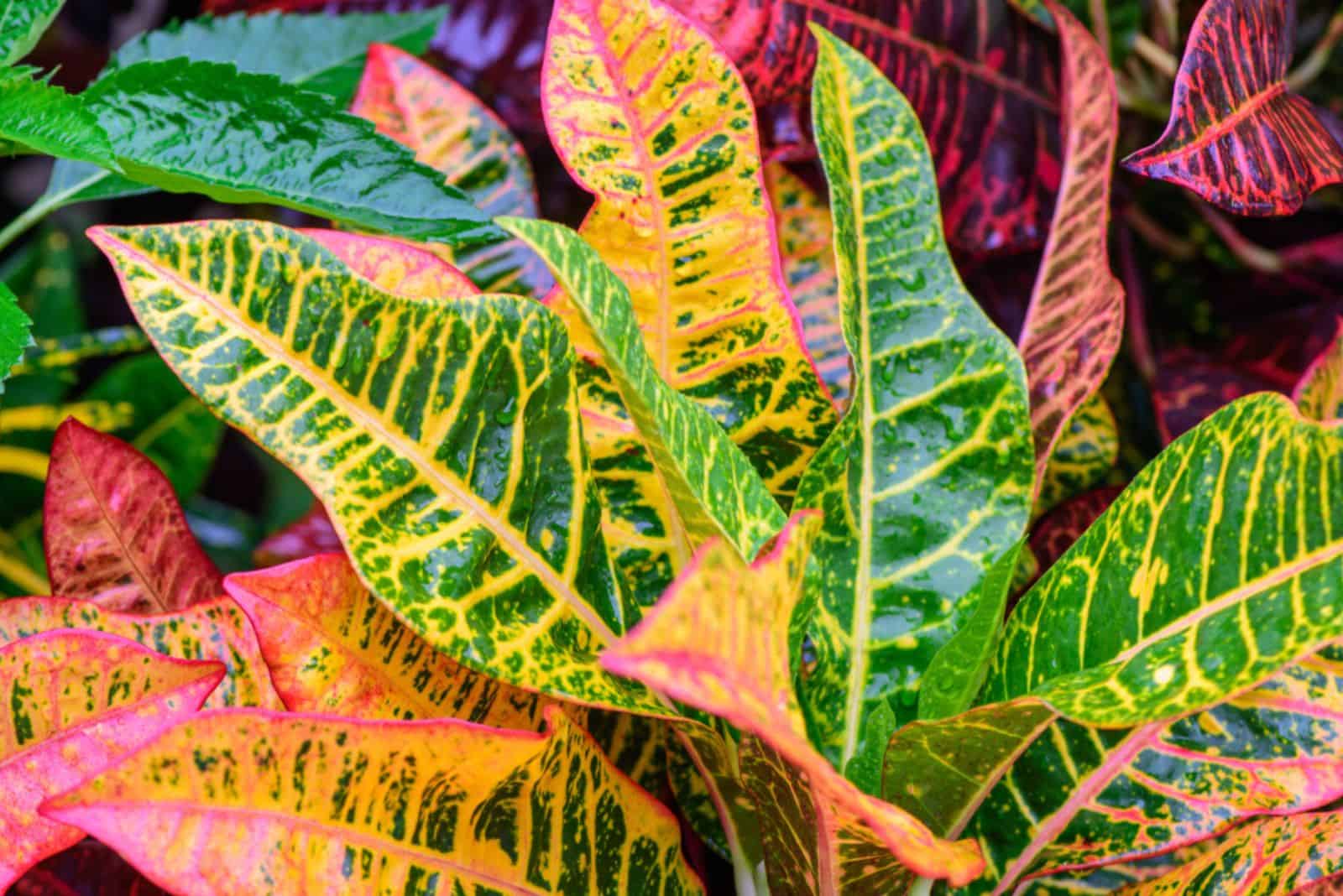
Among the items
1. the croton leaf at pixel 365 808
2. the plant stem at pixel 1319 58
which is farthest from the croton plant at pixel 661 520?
the plant stem at pixel 1319 58

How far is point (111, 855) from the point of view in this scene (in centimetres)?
50

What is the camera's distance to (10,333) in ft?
1.41

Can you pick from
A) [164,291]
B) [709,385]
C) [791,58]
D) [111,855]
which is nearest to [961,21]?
[791,58]

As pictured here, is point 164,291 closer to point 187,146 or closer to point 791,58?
point 187,146

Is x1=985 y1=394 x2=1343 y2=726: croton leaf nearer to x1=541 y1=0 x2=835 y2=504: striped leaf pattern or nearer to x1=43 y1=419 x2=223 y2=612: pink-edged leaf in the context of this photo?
x1=541 y1=0 x2=835 y2=504: striped leaf pattern

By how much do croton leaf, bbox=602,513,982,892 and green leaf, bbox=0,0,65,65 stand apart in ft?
1.38

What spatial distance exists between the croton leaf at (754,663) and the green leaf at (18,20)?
42cm

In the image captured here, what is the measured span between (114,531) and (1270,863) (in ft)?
1.60

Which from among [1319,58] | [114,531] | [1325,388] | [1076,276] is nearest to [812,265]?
[1076,276]

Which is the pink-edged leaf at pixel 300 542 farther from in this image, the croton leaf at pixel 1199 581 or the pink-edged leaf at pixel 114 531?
the croton leaf at pixel 1199 581

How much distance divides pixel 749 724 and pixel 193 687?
0.80 feet

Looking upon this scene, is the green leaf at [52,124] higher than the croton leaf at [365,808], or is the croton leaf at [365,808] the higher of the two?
the green leaf at [52,124]

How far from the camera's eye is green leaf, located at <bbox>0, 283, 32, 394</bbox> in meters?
0.41

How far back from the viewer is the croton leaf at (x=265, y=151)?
1.55 ft
